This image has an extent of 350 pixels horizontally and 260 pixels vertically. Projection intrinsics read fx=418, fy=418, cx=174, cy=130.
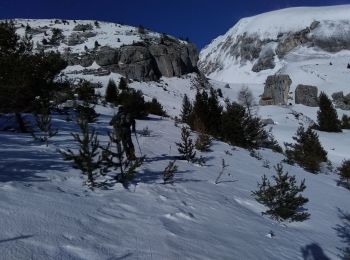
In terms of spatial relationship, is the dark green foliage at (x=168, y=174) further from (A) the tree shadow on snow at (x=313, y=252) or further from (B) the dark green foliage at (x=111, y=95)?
(B) the dark green foliage at (x=111, y=95)

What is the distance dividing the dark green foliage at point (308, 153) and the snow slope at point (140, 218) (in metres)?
5.67

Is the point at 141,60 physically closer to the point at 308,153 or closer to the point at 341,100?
the point at 341,100

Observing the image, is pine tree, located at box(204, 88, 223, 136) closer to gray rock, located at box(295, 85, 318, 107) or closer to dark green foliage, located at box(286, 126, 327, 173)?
dark green foliage, located at box(286, 126, 327, 173)

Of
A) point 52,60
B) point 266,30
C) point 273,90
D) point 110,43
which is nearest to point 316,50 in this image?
point 266,30

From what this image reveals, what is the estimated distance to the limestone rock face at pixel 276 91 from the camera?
2514 inches

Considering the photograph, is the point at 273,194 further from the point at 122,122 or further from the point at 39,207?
the point at 39,207

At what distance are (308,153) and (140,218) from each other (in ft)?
48.1

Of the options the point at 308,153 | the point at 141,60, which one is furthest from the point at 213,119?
the point at 141,60

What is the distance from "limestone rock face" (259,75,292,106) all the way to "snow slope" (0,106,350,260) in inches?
2186

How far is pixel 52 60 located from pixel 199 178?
5.61 metres

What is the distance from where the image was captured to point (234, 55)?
172250 millimetres

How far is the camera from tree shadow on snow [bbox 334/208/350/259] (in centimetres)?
629

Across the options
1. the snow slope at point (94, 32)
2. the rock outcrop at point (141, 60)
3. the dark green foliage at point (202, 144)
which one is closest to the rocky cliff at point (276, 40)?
the snow slope at point (94, 32)

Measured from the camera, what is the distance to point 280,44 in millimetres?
150625
